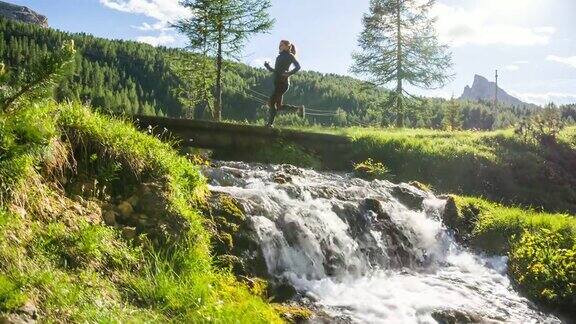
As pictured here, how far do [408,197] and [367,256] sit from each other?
12.6ft

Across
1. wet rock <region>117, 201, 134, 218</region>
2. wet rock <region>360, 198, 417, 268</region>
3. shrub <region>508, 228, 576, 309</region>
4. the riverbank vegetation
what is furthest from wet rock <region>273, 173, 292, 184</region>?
wet rock <region>117, 201, 134, 218</region>

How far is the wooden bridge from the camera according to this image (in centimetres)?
1455

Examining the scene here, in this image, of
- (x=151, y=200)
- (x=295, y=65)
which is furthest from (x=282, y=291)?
(x=295, y=65)

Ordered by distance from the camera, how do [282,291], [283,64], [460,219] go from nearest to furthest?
[282,291] < [460,219] < [283,64]

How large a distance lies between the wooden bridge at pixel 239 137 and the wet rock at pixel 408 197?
12.2ft

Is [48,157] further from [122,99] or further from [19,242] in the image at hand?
[122,99]

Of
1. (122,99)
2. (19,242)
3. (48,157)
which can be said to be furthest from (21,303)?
(122,99)

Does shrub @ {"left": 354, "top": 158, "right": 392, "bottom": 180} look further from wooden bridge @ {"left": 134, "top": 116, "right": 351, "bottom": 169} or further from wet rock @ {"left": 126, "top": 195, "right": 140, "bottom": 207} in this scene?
wet rock @ {"left": 126, "top": 195, "right": 140, "bottom": 207}

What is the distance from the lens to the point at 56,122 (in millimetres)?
5727

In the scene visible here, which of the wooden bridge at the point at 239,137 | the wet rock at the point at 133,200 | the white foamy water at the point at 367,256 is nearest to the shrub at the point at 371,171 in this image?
the wooden bridge at the point at 239,137

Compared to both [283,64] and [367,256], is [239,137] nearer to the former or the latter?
[283,64]

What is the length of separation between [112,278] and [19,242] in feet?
2.88

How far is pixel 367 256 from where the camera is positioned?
353 inches

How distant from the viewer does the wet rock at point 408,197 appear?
12102 mm
